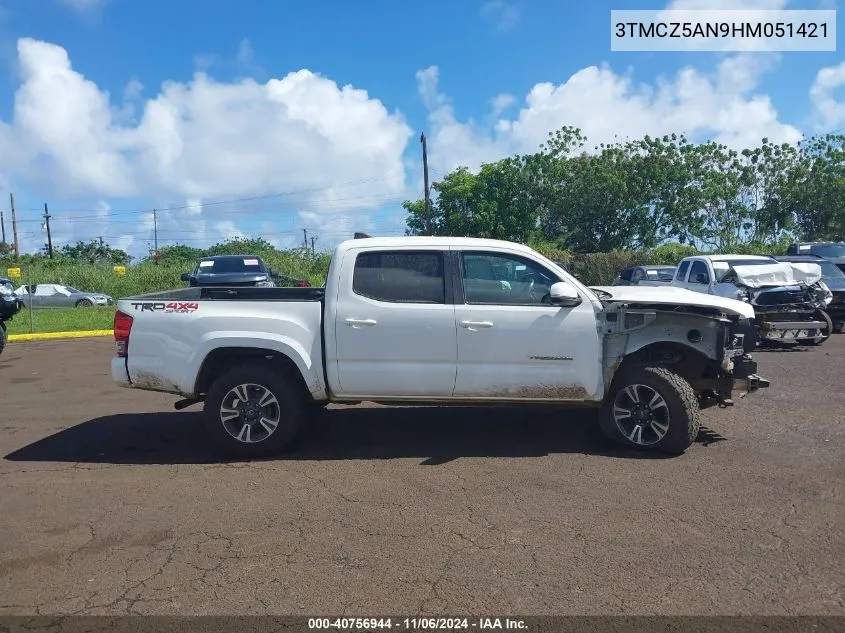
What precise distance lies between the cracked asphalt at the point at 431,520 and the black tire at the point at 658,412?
0.47ft

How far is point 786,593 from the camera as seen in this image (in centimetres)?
354

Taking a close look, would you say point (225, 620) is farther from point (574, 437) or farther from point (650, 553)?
point (574, 437)

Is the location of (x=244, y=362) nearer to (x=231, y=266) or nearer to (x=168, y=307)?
(x=168, y=307)

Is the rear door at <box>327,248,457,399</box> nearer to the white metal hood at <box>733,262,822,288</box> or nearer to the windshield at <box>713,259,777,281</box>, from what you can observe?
the white metal hood at <box>733,262,822,288</box>

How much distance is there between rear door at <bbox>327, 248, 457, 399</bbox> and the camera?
588cm

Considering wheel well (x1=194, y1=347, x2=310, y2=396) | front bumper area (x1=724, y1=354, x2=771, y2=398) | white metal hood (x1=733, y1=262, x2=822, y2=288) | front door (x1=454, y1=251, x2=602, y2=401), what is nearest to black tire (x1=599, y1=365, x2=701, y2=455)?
front door (x1=454, y1=251, x2=602, y2=401)

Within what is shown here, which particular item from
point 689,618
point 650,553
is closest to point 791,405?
point 650,553

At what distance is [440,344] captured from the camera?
231 inches

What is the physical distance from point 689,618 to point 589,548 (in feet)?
2.73

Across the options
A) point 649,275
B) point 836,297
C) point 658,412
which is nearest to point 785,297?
point 836,297

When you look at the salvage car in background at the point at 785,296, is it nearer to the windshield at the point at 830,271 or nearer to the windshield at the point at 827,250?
the windshield at the point at 830,271

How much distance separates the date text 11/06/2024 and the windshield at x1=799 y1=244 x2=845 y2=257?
20.3 m

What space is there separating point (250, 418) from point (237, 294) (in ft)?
3.98

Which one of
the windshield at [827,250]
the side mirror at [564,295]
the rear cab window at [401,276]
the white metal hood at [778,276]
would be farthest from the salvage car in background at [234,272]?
the windshield at [827,250]
